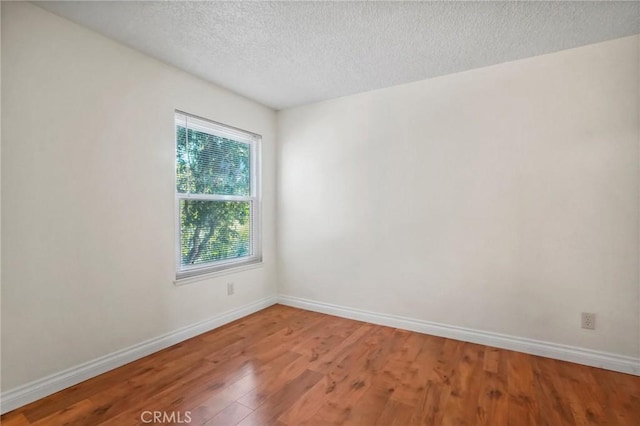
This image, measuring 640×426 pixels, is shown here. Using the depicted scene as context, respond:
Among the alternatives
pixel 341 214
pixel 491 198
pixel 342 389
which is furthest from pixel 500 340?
pixel 341 214

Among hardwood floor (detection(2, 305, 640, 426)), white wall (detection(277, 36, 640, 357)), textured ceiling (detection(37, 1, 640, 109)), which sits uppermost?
textured ceiling (detection(37, 1, 640, 109))

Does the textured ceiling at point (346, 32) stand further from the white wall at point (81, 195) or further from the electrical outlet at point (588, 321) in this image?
the electrical outlet at point (588, 321)

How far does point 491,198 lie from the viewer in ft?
8.53

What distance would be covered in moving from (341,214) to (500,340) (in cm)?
186

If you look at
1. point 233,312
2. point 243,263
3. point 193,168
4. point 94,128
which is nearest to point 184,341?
point 233,312

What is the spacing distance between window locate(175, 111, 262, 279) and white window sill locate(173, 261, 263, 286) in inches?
1.6

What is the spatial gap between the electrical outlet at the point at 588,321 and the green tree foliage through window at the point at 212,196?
314cm

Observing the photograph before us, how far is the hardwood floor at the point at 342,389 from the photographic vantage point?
66.6 inches

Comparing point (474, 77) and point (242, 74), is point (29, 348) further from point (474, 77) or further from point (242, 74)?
point (474, 77)

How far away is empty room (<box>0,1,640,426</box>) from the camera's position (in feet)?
5.98

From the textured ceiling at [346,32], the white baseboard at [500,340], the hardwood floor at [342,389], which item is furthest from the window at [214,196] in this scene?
the white baseboard at [500,340]

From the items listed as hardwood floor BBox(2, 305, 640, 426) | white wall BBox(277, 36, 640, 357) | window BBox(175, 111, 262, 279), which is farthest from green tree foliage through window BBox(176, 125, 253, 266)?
hardwood floor BBox(2, 305, 640, 426)

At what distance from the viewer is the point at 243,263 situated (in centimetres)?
340

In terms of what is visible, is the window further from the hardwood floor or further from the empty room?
the hardwood floor
